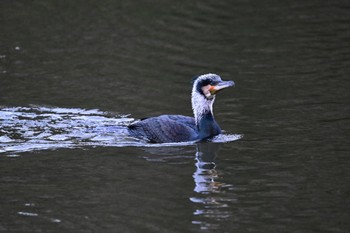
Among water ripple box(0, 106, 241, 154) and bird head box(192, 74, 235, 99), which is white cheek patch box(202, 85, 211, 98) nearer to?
bird head box(192, 74, 235, 99)

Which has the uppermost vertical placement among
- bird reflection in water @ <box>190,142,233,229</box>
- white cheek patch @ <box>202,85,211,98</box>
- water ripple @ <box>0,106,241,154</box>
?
white cheek patch @ <box>202,85,211,98</box>

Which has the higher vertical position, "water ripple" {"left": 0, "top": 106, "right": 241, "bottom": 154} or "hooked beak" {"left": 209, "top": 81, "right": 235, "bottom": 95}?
"hooked beak" {"left": 209, "top": 81, "right": 235, "bottom": 95}

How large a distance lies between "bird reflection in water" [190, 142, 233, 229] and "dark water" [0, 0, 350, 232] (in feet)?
0.07

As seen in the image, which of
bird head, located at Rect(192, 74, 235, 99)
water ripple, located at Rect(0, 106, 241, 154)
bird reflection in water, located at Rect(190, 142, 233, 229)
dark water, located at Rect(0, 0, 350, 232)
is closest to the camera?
bird reflection in water, located at Rect(190, 142, 233, 229)

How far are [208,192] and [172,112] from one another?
4.88 meters

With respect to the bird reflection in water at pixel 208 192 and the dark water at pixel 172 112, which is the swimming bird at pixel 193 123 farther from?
the bird reflection in water at pixel 208 192

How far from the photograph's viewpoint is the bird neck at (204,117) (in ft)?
48.2

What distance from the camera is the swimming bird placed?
14.6 meters

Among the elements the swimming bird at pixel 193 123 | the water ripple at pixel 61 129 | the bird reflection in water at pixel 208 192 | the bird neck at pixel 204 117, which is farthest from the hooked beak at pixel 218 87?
the bird reflection in water at pixel 208 192

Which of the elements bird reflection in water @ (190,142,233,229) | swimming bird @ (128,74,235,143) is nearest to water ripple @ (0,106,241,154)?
swimming bird @ (128,74,235,143)

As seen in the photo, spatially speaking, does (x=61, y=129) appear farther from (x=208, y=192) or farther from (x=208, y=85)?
(x=208, y=192)

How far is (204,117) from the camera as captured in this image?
1490 centimetres

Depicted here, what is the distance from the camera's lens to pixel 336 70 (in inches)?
720

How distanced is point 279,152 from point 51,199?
154 inches
